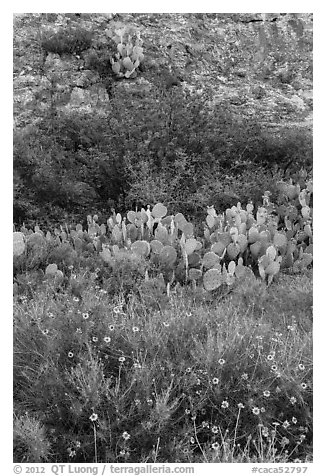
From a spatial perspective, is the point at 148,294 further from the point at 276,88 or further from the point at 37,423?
the point at 276,88

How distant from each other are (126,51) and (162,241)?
2991 mm

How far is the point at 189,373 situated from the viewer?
3707mm

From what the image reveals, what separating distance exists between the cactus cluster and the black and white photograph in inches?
0.8

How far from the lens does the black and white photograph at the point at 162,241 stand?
3557 millimetres

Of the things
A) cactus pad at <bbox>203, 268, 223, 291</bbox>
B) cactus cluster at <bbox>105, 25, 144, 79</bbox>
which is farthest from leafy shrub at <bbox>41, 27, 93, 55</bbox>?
cactus pad at <bbox>203, 268, 223, 291</bbox>

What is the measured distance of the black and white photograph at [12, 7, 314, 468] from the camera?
3.56 m

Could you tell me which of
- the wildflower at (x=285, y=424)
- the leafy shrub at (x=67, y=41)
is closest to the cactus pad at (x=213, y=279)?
the wildflower at (x=285, y=424)

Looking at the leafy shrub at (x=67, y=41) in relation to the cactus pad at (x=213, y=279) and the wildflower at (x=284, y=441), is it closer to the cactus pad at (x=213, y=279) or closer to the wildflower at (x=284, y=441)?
the cactus pad at (x=213, y=279)

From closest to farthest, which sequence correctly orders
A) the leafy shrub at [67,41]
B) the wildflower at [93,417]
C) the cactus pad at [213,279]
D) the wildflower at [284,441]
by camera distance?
the wildflower at [93,417] < the wildflower at [284,441] < the cactus pad at [213,279] < the leafy shrub at [67,41]

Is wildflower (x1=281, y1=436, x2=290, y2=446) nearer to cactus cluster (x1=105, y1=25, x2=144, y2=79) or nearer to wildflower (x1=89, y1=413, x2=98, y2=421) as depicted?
wildflower (x1=89, y1=413, x2=98, y2=421)

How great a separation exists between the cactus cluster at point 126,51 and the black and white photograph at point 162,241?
0.07 ft

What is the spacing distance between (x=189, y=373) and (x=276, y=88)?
15.6 ft

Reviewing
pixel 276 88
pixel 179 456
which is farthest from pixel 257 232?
pixel 276 88
